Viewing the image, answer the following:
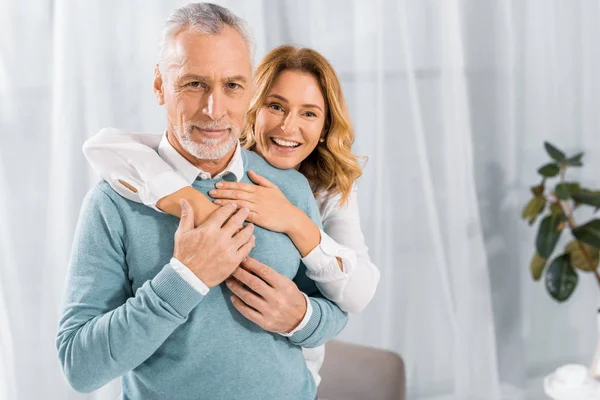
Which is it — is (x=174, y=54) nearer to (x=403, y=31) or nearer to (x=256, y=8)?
(x=256, y=8)

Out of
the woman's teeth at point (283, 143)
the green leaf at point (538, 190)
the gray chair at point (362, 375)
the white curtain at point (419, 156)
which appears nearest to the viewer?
the woman's teeth at point (283, 143)

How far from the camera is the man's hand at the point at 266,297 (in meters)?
1.13

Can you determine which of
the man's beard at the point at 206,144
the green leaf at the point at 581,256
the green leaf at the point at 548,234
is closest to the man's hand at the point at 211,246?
the man's beard at the point at 206,144

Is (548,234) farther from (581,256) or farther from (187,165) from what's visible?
(187,165)

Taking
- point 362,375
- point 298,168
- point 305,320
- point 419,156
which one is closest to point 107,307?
point 305,320

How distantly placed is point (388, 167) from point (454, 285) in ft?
1.93

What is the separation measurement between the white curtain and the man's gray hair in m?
1.12

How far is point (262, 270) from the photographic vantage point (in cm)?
115

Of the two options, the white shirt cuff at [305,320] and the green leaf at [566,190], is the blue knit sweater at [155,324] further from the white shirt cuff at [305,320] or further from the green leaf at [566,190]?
the green leaf at [566,190]

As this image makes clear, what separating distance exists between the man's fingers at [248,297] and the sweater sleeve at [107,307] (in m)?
0.10

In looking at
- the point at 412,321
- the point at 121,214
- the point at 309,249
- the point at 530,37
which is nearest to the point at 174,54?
the point at 121,214

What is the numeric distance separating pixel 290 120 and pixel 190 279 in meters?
0.53

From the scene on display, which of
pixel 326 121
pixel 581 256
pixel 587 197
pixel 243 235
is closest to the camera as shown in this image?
pixel 243 235

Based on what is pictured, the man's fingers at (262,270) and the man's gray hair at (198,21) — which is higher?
the man's gray hair at (198,21)
